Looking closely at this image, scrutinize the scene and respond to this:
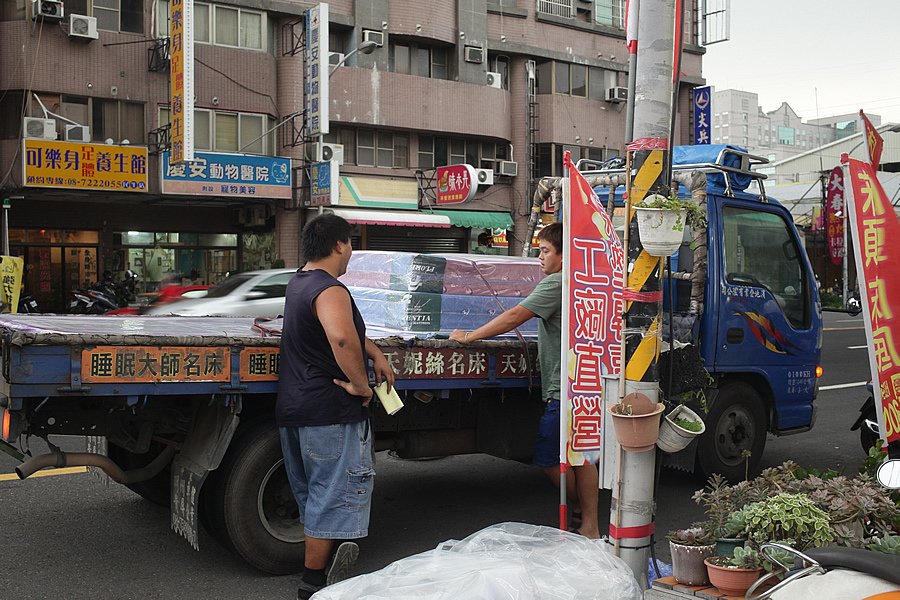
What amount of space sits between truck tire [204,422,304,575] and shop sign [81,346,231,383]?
1.69 feet

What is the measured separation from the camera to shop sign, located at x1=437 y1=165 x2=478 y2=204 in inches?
987

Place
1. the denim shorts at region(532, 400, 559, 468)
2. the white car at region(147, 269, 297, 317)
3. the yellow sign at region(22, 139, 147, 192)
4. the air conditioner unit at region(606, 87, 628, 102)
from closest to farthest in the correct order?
the denim shorts at region(532, 400, 559, 468), the white car at region(147, 269, 297, 317), the yellow sign at region(22, 139, 147, 192), the air conditioner unit at region(606, 87, 628, 102)

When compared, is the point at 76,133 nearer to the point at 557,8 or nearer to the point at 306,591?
the point at 557,8

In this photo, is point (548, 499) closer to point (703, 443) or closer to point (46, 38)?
point (703, 443)

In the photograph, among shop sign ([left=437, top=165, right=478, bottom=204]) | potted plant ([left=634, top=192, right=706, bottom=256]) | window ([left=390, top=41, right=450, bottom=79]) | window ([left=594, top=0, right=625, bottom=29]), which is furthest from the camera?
window ([left=594, top=0, right=625, bottom=29])

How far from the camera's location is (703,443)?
6758 mm

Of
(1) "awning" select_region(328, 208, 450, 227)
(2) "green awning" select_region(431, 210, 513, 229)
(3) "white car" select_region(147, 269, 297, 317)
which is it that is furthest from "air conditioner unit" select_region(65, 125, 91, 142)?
(2) "green awning" select_region(431, 210, 513, 229)

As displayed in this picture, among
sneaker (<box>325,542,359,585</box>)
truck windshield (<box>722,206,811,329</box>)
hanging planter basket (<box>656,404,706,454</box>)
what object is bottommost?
sneaker (<box>325,542,359,585</box>)

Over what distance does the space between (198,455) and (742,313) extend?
4188mm

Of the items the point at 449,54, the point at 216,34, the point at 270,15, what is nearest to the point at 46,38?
the point at 216,34

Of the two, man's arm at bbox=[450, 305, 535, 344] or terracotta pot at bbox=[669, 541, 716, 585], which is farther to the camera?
man's arm at bbox=[450, 305, 535, 344]

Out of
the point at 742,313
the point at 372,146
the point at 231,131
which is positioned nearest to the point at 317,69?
the point at 231,131

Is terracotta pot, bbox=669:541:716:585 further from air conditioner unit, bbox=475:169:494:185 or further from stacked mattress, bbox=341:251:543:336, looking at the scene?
air conditioner unit, bbox=475:169:494:185

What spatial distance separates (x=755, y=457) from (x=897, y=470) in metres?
4.25
